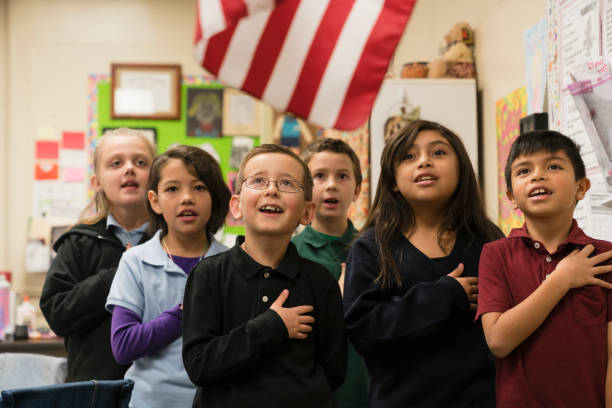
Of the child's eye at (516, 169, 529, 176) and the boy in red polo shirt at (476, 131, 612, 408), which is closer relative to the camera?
the boy in red polo shirt at (476, 131, 612, 408)

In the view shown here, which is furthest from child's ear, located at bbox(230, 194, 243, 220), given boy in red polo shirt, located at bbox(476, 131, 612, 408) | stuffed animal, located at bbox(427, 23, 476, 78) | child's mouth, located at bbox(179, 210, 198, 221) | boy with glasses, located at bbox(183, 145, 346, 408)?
stuffed animal, located at bbox(427, 23, 476, 78)

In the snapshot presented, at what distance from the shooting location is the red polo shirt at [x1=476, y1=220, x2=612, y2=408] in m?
1.20

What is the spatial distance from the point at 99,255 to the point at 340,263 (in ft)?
2.37

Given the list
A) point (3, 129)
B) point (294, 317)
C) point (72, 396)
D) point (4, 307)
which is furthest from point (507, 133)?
point (3, 129)

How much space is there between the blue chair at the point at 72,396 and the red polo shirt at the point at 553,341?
0.77 meters

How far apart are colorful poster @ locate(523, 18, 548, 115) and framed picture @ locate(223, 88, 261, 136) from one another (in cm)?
271

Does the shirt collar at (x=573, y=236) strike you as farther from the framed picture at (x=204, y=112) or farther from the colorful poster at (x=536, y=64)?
the framed picture at (x=204, y=112)

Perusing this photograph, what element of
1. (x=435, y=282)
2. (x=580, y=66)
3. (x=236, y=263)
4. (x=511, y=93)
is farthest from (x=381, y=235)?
(x=511, y=93)

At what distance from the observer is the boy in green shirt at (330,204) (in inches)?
78.3

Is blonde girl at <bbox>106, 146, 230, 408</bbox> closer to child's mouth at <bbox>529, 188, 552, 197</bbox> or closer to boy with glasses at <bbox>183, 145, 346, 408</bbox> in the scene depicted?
boy with glasses at <bbox>183, 145, 346, 408</bbox>

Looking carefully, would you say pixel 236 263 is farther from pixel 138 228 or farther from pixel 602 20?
pixel 602 20

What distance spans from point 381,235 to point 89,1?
477cm

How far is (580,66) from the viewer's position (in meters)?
1.77

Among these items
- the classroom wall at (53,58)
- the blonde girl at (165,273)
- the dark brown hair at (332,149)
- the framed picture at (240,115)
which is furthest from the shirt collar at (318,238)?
the classroom wall at (53,58)
